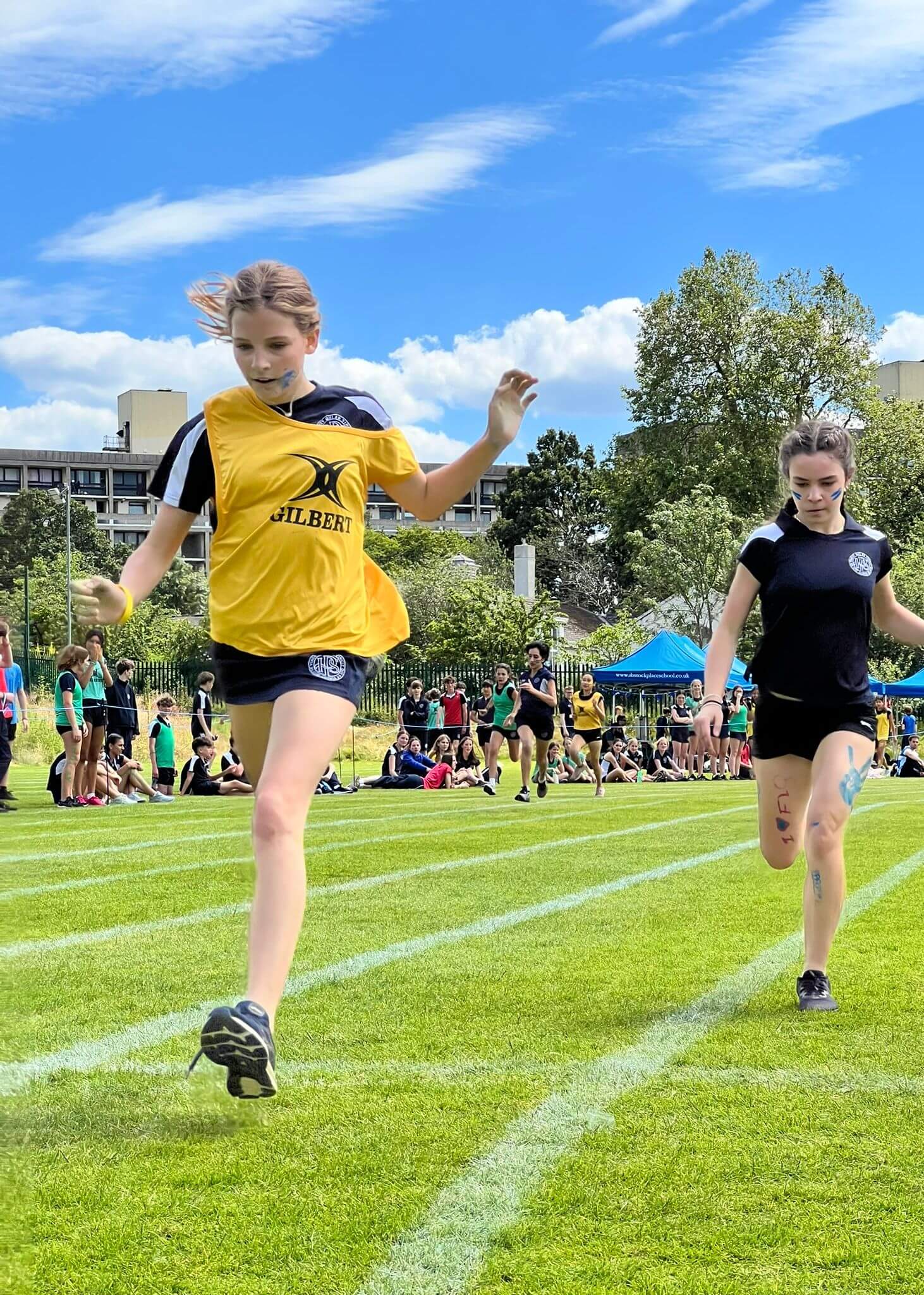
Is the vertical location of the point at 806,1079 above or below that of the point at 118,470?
below

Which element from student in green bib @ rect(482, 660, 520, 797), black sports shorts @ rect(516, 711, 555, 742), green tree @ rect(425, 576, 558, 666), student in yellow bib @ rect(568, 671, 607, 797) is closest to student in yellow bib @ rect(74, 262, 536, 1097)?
black sports shorts @ rect(516, 711, 555, 742)

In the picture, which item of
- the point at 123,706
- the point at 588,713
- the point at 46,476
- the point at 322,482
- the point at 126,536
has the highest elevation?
the point at 46,476

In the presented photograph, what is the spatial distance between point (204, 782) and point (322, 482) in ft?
53.8

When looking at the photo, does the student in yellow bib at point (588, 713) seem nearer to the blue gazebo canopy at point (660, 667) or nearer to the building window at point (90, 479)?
the blue gazebo canopy at point (660, 667)

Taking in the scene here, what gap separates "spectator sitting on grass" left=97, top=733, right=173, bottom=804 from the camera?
17.9m

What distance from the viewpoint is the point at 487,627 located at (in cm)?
5303

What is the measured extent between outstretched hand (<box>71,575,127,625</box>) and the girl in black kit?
7.35 feet

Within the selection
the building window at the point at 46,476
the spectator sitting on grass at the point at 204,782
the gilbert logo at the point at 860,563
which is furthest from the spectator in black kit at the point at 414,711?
the building window at the point at 46,476

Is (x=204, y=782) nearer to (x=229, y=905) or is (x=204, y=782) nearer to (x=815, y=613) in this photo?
(x=229, y=905)

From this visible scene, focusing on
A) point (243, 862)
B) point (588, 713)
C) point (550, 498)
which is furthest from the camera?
point (550, 498)

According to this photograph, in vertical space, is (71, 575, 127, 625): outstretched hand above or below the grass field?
above

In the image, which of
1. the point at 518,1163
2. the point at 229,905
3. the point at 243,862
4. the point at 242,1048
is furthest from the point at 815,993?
the point at 243,862

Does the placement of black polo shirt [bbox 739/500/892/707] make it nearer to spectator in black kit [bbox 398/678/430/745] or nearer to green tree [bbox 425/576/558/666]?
spectator in black kit [bbox 398/678/430/745]

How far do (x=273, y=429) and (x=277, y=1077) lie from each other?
176 centimetres
